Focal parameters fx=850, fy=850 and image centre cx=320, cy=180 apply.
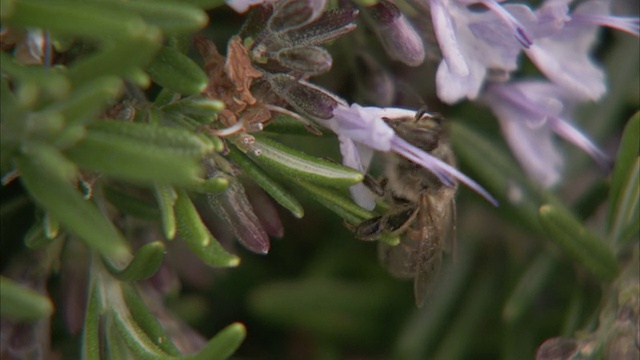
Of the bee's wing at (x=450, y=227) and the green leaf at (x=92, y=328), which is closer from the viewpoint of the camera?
the green leaf at (x=92, y=328)

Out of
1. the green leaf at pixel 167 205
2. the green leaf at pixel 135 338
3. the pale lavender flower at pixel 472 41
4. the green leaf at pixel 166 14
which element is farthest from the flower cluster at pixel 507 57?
the green leaf at pixel 135 338

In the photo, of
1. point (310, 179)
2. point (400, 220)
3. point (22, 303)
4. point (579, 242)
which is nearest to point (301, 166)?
point (310, 179)

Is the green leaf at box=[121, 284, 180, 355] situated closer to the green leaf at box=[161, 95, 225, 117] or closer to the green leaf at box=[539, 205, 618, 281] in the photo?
the green leaf at box=[161, 95, 225, 117]

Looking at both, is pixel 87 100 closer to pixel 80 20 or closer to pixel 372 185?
pixel 80 20

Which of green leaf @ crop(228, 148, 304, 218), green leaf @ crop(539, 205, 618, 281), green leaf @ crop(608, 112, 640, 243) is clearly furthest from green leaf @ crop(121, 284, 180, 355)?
green leaf @ crop(608, 112, 640, 243)

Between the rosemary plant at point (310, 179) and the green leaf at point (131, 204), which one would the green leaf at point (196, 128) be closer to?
the rosemary plant at point (310, 179)

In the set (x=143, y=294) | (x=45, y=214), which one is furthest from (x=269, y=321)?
(x=45, y=214)

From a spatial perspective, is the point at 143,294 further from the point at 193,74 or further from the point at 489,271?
the point at 489,271
